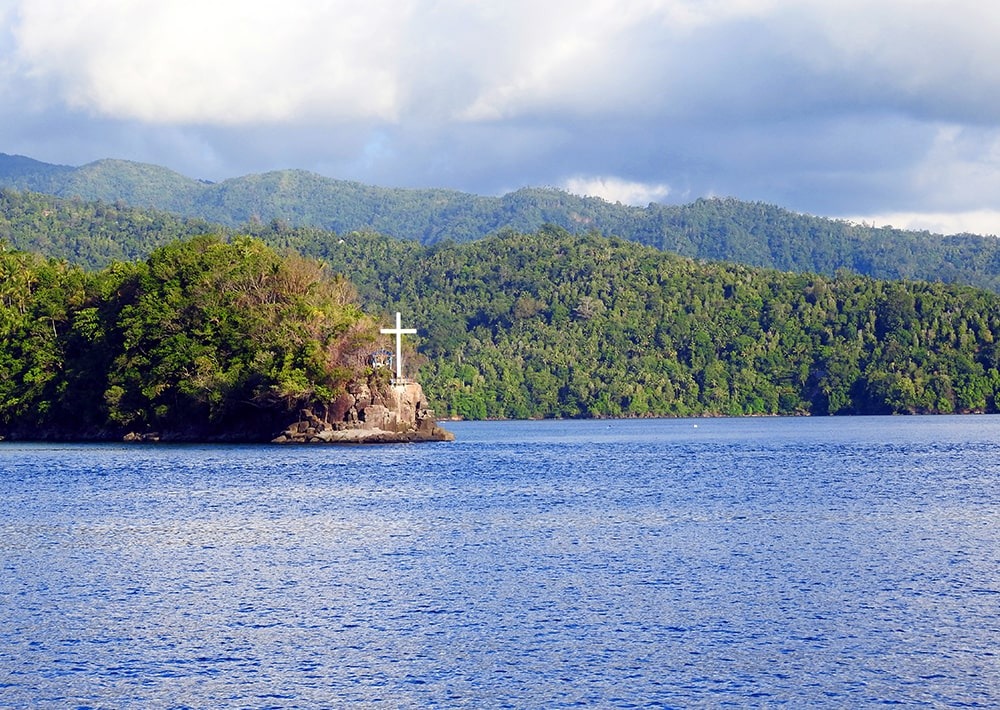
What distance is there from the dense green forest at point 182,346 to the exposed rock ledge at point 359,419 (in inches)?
61.1

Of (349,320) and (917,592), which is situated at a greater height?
(349,320)

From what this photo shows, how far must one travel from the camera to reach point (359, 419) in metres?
97.6

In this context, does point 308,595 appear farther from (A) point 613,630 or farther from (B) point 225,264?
(B) point 225,264

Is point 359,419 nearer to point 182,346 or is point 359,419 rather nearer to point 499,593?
point 182,346

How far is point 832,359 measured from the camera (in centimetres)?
18975

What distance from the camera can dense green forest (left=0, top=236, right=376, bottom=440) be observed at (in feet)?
307

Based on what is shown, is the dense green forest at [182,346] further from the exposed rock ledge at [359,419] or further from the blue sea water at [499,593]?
the blue sea water at [499,593]

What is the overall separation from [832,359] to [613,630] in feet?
556

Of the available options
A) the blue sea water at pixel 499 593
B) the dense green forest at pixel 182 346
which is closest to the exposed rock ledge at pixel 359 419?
the dense green forest at pixel 182 346

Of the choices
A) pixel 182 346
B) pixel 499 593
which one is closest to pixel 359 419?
pixel 182 346

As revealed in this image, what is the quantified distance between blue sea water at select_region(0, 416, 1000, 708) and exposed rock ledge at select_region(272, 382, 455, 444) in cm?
3483

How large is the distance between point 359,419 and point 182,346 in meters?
14.2

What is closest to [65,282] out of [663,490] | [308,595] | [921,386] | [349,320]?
[349,320]

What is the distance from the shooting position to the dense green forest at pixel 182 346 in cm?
9350
